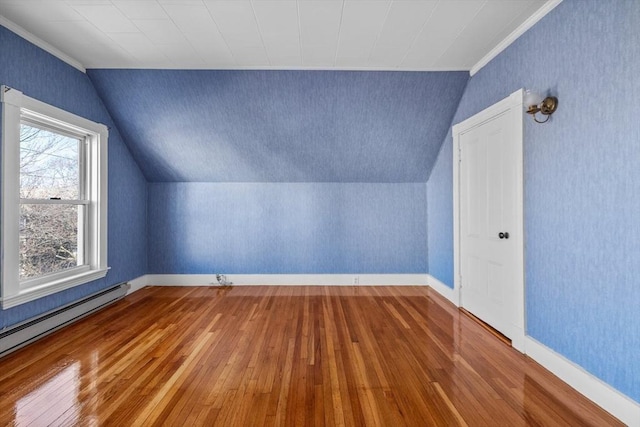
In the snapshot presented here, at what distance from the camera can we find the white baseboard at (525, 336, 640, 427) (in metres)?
1.60

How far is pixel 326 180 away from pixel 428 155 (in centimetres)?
144

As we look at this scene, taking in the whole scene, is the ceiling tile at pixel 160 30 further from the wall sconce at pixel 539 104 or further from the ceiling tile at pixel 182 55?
the wall sconce at pixel 539 104

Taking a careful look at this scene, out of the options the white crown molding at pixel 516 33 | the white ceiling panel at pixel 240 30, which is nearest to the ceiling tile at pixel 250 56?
the white ceiling panel at pixel 240 30

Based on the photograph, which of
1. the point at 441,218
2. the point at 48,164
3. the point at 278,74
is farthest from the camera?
the point at 441,218

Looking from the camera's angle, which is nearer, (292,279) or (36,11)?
(36,11)

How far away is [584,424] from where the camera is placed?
162 centimetres

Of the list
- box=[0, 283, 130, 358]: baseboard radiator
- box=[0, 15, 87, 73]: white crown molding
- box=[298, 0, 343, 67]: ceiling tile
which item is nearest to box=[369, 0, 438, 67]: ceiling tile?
box=[298, 0, 343, 67]: ceiling tile

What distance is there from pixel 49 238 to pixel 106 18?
6.78 ft

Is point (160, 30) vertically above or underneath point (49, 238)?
above

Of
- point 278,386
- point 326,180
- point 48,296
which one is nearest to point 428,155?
point 326,180

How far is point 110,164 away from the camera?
3.67m

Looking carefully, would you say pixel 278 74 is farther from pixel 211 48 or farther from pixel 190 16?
pixel 190 16

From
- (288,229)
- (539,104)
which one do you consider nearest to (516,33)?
(539,104)

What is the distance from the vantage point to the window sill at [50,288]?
7.97ft
